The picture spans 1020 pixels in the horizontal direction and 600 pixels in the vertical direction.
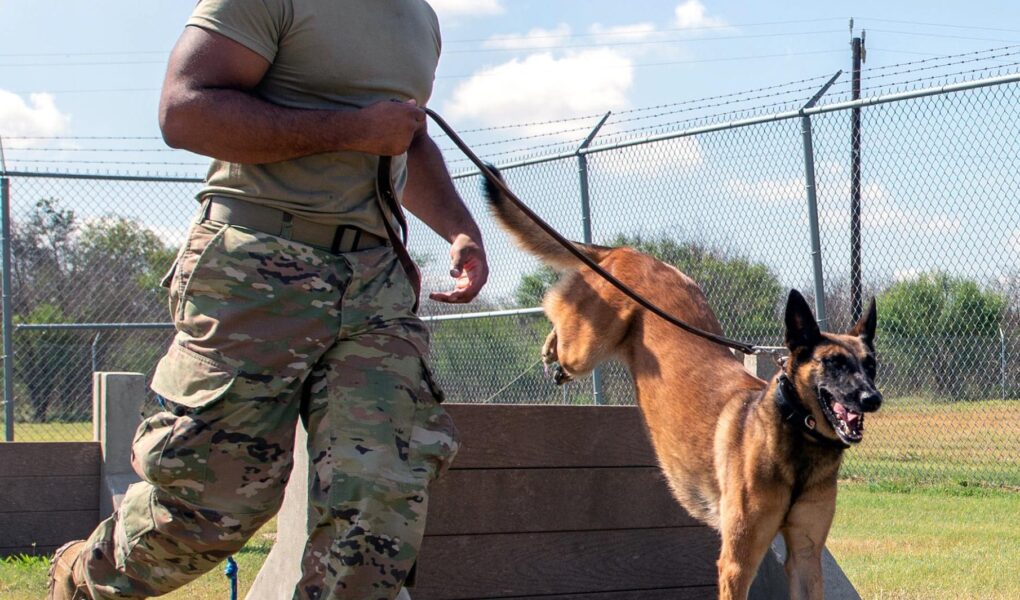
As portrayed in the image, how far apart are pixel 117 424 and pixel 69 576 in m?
3.22

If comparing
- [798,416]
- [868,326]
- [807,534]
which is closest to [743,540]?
[807,534]

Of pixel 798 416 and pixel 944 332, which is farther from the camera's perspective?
pixel 944 332

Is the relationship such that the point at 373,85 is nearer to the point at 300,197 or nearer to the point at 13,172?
the point at 300,197

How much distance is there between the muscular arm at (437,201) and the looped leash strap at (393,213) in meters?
0.13

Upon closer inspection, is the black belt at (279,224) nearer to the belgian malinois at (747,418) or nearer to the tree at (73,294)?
the belgian malinois at (747,418)

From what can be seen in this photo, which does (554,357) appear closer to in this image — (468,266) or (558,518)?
(558,518)

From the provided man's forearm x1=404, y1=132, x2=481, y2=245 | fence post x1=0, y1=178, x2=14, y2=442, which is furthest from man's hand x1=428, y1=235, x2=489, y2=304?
fence post x1=0, y1=178, x2=14, y2=442

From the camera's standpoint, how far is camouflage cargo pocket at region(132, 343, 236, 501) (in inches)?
90.5

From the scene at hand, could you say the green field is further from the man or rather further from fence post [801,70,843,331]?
the man

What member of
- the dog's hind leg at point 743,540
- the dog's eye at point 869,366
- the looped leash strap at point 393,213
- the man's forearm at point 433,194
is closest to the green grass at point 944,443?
the dog's eye at point 869,366

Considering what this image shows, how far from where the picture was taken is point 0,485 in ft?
19.1

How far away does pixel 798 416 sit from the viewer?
4000 mm

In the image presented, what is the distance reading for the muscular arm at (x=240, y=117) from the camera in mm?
2285

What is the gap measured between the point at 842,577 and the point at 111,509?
12.0 feet
